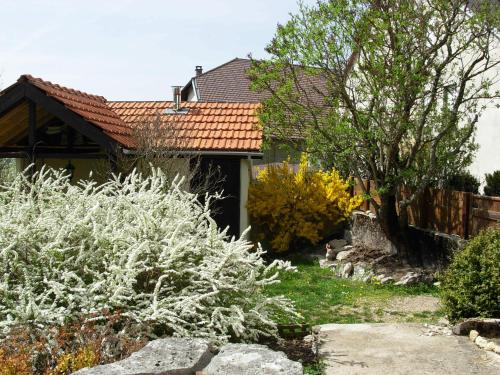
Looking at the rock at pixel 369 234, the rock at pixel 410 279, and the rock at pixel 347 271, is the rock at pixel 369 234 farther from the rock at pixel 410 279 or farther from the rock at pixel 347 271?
the rock at pixel 410 279

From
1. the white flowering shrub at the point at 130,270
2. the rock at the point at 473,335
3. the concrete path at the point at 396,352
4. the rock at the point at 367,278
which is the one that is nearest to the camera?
the white flowering shrub at the point at 130,270

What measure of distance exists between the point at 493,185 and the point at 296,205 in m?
4.47

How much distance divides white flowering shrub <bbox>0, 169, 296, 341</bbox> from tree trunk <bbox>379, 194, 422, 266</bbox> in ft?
20.6

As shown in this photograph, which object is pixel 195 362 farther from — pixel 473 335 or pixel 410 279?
pixel 410 279

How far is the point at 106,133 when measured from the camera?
12.1 m

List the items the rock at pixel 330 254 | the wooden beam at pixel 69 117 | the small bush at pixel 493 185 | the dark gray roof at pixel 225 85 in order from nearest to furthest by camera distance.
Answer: the wooden beam at pixel 69 117 < the small bush at pixel 493 185 < the rock at pixel 330 254 < the dark gray roof at pixel 225 85

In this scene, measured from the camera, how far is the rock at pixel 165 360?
424 cm

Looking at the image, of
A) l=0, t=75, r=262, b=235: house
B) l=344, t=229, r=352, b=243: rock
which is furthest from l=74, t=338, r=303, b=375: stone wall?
l=344, t=229, r=352, b=243: rock

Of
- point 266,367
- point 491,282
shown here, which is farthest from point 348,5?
point 266,367

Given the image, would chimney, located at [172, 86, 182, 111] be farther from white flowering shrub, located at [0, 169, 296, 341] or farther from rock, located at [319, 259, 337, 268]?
white flowering shrub, located at [0, 169, 296, 341]

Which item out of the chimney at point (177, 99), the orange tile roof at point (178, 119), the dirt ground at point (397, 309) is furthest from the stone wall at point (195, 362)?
the chimney at point (177, 99)

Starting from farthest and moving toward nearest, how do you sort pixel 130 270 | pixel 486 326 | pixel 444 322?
pixel 444 322 → pixel 486 326 → pixel 130 270

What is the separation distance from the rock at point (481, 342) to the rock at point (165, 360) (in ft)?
11.0

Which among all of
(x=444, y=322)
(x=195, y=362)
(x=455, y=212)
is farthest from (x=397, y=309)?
(x=195, y=362)
